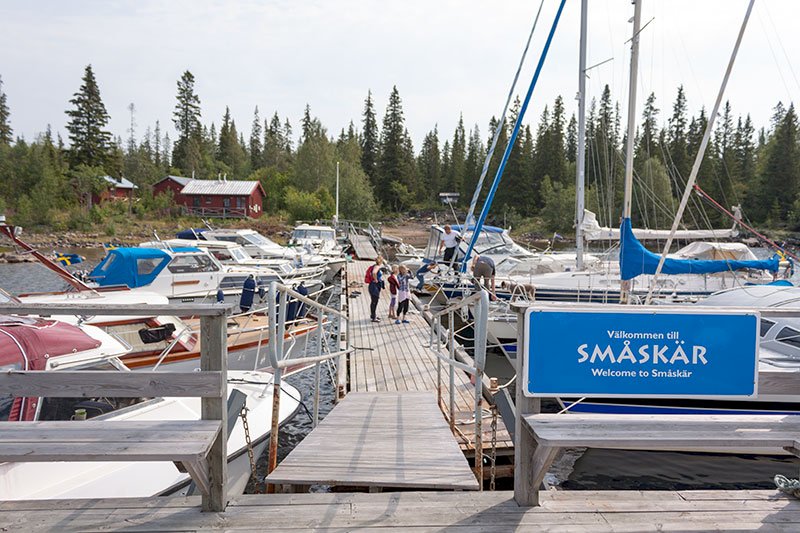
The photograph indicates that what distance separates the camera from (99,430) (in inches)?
126

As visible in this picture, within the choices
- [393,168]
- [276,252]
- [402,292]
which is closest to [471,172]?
[393,168]

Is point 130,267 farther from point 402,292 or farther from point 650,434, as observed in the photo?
point 650,434

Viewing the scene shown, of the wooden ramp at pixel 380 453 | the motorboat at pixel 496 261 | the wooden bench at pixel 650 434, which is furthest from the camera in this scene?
the motorboat at pixel 496 261

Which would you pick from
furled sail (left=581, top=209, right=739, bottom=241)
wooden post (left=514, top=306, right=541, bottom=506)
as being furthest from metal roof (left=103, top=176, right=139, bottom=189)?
wooden post (left=514, top=306, right=541, bottom=506)

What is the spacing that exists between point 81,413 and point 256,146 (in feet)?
336

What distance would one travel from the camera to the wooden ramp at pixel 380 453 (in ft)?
13.4

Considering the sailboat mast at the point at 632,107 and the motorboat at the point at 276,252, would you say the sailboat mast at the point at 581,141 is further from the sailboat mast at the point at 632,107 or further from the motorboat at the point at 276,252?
the motorboat at the point at 276,252

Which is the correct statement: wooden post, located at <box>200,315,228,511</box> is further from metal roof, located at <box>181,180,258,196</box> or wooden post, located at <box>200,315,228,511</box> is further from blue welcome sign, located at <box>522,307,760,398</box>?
metal roof, located at <box>181,180,258,196</box>

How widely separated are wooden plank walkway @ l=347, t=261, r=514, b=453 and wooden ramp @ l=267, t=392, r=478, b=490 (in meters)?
0.93

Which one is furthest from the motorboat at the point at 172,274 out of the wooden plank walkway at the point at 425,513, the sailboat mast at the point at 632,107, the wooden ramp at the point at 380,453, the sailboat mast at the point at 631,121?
the wooden plank walkway at the point at 425,513

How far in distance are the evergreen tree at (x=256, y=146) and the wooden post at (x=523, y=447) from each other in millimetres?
92786

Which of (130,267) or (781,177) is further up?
(781,177)

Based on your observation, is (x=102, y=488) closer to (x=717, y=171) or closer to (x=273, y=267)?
(x=273, y=267)

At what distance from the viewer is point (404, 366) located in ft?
33.9
